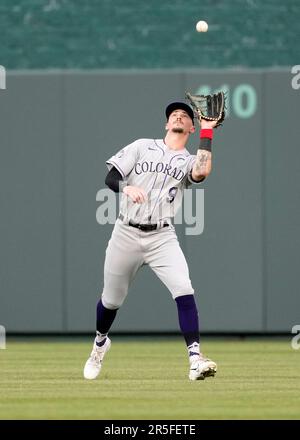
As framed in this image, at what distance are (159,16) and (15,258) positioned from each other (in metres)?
2.99

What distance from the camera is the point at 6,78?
14.1 meters

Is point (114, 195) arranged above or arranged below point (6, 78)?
below

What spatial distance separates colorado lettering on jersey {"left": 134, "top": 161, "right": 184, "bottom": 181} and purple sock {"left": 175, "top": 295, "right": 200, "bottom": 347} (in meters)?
0.83

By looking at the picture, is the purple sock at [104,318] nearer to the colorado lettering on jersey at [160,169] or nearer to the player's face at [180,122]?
the colorado lettering on jersey at [160,169]

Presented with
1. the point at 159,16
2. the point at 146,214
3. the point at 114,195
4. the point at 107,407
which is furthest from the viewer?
the point at 159,16

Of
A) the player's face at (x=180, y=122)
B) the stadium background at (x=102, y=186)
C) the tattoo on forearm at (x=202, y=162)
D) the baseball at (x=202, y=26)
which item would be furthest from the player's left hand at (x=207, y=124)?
the baseball at (x=202, y=26)

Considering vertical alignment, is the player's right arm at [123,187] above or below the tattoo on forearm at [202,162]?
below

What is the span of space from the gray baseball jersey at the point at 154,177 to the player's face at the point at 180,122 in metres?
0.17

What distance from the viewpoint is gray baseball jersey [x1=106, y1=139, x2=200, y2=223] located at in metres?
9.71

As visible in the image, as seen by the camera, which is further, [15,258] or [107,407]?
[15,258]

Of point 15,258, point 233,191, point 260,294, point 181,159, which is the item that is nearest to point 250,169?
point 233,191

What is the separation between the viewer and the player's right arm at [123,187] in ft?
30.2

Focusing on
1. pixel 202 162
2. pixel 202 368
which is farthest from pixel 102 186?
pixel 202 368

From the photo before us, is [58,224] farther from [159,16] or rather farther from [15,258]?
[159,16]
